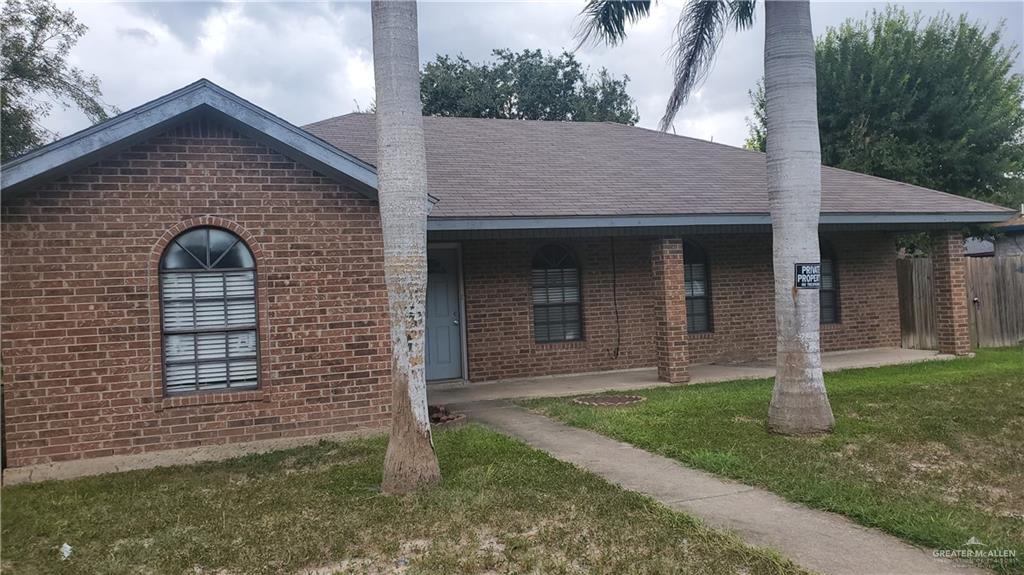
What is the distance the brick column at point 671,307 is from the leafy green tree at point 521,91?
1769 cm

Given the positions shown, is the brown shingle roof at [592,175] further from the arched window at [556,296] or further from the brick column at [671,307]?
the arched window at [556,296]

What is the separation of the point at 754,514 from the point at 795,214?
12.0 feet

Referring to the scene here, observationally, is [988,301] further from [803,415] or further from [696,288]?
[803,415]

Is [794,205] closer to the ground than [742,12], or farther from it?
closer to the ground

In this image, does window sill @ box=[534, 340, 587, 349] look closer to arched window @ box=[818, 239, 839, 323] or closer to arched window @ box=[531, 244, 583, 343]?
arched window @ box=[531, 244, 583, 343]

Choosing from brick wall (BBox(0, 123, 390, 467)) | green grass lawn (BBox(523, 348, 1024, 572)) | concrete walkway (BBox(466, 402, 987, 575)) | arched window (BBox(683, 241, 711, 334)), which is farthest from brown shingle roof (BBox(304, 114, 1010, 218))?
concrete walkway (BBox(466, 402, 987, 575))

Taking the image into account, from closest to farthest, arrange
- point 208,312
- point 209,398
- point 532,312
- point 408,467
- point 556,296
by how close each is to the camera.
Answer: point 408,467 → point 209,398 → point 208,312 → point 532,312 → point 556,296

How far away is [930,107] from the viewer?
20953 millimetres

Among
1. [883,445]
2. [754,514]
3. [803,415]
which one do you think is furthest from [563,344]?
[754,514]

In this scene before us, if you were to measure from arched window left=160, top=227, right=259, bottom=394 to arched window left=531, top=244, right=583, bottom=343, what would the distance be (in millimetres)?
5649

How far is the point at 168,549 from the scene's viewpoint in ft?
16.0

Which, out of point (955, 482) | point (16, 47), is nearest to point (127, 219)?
point (955, 482)

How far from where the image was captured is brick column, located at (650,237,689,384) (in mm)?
11516

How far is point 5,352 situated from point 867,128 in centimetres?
2232
